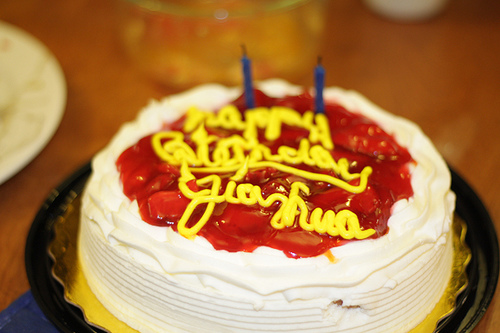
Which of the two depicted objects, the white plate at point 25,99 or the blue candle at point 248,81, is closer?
the blue candle at point 248,81

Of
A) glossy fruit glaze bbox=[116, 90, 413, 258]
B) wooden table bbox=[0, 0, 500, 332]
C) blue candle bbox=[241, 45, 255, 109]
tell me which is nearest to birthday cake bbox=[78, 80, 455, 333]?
glossy fruit glaze bbox=[116, 90, 413, 258]

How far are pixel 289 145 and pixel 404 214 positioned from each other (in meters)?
0.33

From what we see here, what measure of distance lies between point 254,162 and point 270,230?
22 centimetres

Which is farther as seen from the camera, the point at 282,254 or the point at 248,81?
the point at 248,81

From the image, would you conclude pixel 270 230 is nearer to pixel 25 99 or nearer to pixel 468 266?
pixel 468 266

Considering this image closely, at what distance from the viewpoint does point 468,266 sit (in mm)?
1348

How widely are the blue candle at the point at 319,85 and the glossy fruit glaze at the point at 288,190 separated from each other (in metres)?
0.03

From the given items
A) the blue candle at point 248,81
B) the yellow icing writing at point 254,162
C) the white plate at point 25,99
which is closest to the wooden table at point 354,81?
the white plate at point 25,99

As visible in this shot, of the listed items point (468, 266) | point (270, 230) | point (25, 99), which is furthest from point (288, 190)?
point (25, 99)

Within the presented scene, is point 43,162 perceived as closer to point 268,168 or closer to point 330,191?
point 268,168

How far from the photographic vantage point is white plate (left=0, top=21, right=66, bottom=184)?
67.5 inches

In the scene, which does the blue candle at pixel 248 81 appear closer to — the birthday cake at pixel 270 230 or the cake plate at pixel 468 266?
the birthday cake at pixel 270 230

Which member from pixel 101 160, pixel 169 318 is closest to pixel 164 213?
pixel 169 318

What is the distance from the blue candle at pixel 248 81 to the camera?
1.44 m
